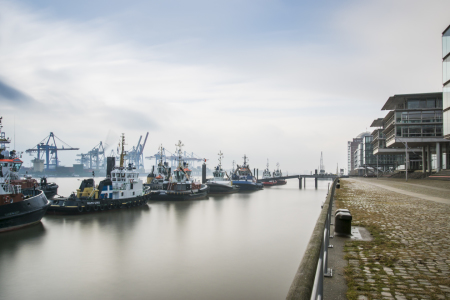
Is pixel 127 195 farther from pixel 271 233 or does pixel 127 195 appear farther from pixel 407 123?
pixel 407 123

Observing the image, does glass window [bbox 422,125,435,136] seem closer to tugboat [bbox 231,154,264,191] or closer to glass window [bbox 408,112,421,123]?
glass window [bbox 408,112,421,123]

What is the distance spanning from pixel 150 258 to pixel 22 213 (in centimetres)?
1404

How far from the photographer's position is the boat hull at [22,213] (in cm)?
2483

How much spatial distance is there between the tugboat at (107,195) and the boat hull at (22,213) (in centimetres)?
586

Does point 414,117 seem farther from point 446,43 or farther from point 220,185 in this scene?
point 220,185

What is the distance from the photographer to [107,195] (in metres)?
40.0

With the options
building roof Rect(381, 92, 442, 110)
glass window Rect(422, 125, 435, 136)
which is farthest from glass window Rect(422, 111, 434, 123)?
building roof Rect(381, 92, 442, 110)

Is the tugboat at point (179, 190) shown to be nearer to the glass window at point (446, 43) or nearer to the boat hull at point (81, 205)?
the boat hull at point (81, 205)

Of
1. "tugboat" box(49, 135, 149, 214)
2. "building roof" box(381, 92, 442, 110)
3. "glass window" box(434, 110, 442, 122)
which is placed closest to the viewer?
"tugboat" box(49, 135, 149, 214)

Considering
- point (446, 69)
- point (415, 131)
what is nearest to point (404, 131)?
point (415, 131)

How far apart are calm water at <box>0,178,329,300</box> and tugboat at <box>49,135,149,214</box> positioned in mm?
2087

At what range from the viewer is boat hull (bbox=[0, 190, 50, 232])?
24.8 m

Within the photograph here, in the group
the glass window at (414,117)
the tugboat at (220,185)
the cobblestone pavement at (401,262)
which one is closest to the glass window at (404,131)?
the glass window at (414,117)

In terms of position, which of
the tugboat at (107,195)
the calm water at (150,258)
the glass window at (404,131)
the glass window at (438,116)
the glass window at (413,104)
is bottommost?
the calm water at (150,258)
